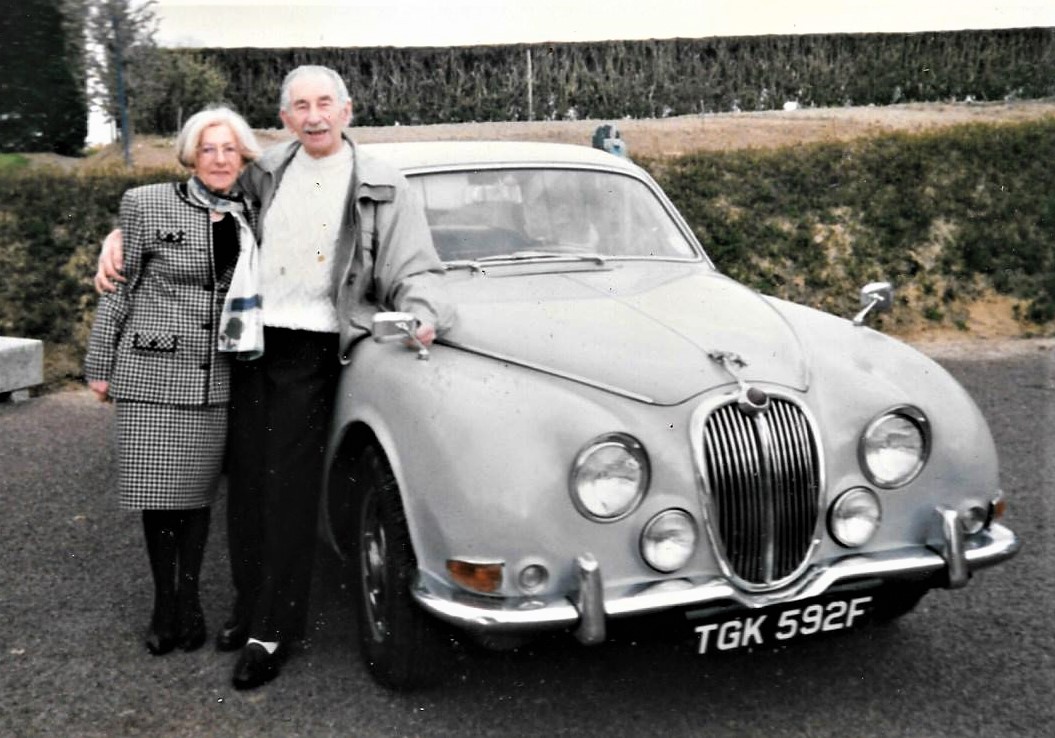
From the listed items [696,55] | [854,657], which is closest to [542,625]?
[854,657]

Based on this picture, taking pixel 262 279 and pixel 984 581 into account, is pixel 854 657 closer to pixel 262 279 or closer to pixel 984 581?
pixel 984 581

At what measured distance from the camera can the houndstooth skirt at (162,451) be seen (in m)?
4.18

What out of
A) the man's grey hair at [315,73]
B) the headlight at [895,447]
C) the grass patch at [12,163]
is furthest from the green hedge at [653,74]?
the headlight at [895,447]

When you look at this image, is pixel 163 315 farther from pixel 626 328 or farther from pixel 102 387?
pixel 626 328

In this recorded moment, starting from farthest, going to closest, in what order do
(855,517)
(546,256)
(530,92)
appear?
(530,92)
(546,256)
(855,517)

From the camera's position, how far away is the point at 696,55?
18859mm

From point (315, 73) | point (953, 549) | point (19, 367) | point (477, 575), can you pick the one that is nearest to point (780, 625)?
point (953, 549)

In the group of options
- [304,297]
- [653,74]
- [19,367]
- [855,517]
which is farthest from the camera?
[653,74]

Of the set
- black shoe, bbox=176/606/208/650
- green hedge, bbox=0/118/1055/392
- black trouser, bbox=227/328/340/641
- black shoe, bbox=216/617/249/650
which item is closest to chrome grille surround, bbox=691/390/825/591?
black trouser, bbox=227/328/340/641

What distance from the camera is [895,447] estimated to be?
3.79 meters

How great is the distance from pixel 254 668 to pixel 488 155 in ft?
7.25

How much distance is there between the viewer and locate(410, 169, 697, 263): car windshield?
4781 mm

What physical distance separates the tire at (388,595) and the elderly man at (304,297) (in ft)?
0.72

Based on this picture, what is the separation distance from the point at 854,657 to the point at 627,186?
6.88ft
